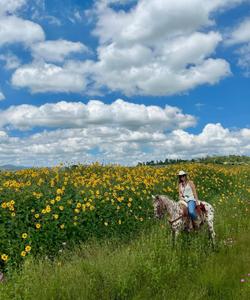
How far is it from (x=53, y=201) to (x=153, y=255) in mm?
2782

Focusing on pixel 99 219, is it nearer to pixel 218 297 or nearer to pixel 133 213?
pixel 133 213

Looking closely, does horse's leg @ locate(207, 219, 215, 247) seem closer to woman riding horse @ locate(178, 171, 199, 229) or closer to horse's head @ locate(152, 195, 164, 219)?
woman riding horse @ locate(178, 171, 199, 229)

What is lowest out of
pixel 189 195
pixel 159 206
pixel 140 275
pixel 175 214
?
pixel 140 275

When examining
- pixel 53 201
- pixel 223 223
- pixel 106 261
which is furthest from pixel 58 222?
pixel 223 223

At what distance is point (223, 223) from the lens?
12188 mm

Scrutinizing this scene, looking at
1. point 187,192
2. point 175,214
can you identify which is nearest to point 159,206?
point 175,214

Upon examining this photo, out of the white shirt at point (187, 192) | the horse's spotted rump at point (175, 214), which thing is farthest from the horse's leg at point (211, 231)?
the white shirt at point (187, 192)

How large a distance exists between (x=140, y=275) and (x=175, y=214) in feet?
9.16

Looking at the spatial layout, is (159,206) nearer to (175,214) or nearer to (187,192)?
(175,214)

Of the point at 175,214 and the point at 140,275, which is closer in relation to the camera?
the point at 140,275

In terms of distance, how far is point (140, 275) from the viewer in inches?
297

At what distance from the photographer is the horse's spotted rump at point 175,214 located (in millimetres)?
9914

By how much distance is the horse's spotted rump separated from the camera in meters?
9.91

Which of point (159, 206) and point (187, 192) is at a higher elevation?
point (187, 192)
